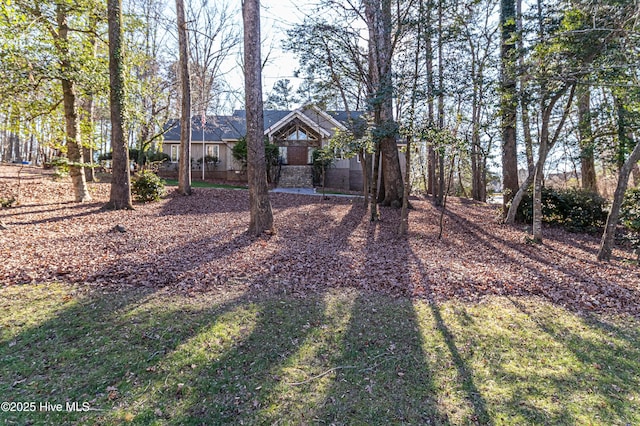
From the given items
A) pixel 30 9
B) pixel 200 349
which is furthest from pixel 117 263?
pixel 30 9

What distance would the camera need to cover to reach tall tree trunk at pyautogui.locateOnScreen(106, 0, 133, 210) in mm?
9508

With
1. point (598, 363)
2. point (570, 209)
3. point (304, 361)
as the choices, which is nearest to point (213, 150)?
point (570, 209)

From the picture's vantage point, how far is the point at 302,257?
6.38 m

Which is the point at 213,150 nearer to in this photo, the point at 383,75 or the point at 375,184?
the point at 375,184

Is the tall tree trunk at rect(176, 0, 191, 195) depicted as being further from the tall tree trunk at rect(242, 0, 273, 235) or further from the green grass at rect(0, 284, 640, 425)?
the green grass at rect(0, 284, 640, 425)

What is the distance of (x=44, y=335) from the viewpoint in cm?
329

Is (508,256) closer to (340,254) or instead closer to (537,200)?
(537,200)

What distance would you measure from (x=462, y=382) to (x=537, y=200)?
22.2ft

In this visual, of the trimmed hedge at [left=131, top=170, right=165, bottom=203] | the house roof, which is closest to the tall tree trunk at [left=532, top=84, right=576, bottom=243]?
Answer: the trimmed hedge at [left=131, top=170, right=165, bottom=203]

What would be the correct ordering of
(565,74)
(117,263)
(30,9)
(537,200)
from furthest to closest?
(30,9) → (537,200) → (565,74) → (117,263)

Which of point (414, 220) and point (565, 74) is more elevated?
point (565, 74)

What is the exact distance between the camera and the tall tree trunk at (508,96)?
736 centimetres

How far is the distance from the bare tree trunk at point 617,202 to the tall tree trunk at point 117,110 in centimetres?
1279

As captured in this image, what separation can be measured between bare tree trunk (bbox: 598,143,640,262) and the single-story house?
14719 millimetres
